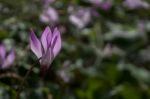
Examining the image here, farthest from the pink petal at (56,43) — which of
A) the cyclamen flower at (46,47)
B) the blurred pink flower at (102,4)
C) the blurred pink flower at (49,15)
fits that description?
the blurred pink flower at (102,4)

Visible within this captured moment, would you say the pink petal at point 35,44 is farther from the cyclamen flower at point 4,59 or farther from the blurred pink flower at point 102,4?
the blurred pink flower at point 102,4

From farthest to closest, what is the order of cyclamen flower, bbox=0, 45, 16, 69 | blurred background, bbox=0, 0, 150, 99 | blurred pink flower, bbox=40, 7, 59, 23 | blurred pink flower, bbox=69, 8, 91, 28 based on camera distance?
blurred pink flower, bbox=69, 8, 91, 28 < blurred pink flower, bbox=40, 7, 59, 23 < blurred background, bbox=0, 0, 150, 99 < cyclamen flower, bbox=0, 45, 16, 69

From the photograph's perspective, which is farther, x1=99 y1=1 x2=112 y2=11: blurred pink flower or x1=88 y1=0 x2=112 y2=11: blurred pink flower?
x1=99 y1=1 x2=112 y2=11: blurred pink flower

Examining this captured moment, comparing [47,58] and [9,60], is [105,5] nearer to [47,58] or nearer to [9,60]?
[9,60]

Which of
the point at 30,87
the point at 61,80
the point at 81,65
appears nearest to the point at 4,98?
the point at 30,87

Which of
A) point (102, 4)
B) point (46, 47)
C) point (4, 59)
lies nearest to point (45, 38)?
point (46, 47)

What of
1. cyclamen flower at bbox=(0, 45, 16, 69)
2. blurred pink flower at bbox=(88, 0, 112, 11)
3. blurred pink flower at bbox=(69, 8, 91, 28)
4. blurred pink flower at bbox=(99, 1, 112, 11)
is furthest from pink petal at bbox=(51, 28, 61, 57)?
blurred pink flower at bbox=(99, 1, 112, 11)

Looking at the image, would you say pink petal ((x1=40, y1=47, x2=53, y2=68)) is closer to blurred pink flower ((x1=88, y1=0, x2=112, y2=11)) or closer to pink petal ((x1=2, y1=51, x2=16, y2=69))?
pink petal ((x1=2, y1=51, x2=16, y2=69))

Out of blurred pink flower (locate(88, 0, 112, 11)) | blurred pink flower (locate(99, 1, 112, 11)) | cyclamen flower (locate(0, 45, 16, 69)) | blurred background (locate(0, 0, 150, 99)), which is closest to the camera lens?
cyclamen flower (locate(0, 45, 16, 69))

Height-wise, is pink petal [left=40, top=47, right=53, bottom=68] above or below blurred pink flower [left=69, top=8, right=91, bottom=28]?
below
